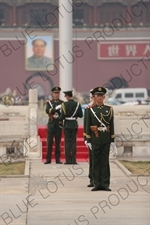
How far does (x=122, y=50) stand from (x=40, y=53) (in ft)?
18.8

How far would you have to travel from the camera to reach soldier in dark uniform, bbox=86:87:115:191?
33.4 ft

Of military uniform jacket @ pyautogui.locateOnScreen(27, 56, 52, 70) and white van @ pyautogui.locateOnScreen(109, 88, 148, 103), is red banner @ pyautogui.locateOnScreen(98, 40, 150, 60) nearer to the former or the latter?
white van @ pyautogui.locateOnScreen(109, 88, 148, 103)

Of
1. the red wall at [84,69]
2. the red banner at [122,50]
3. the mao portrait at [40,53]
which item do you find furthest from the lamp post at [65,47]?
the red banner at [122,50]

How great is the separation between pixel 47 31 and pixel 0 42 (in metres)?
3.31

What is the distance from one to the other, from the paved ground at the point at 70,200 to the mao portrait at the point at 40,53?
35.0 m

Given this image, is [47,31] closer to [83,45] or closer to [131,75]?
[83,45]

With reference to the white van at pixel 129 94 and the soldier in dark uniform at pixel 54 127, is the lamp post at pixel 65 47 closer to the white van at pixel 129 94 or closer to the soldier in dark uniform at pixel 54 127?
the soldier in dark uniform at pixel 54 127

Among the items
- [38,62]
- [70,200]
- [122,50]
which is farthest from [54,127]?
[122,50]

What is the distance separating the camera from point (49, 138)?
1400 cm

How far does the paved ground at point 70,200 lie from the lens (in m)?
8.02

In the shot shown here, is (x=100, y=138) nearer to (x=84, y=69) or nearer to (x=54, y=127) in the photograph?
(x=54, y=127)

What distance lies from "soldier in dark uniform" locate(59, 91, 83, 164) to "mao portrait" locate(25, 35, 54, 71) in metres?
33.6

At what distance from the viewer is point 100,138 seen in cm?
1016

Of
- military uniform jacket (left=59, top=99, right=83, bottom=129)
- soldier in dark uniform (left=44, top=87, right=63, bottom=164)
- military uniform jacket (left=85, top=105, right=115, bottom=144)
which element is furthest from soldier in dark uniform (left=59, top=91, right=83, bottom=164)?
military uniform jacket (left=85, top=105, right=115, bottom=144)
